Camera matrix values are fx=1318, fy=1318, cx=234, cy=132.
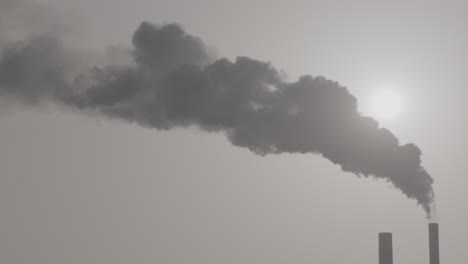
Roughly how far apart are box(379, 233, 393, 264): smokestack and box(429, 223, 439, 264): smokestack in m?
2.11

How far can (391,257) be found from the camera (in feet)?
228

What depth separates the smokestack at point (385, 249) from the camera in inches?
2731

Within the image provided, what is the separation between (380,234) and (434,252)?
299cm

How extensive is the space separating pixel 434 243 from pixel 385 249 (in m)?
2.69

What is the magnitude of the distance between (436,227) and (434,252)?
1411 mm

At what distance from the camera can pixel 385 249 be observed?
69.6m

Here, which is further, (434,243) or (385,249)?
(434,243)

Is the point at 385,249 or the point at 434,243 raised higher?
the point at 434,243

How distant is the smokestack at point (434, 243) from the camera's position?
69.4m

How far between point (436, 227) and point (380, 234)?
3004 mm

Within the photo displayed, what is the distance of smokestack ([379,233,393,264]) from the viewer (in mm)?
69375

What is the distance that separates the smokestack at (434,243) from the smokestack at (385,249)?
211 centimetres

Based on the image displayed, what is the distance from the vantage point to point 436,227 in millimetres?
70188

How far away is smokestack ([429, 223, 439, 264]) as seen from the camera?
6944cm
